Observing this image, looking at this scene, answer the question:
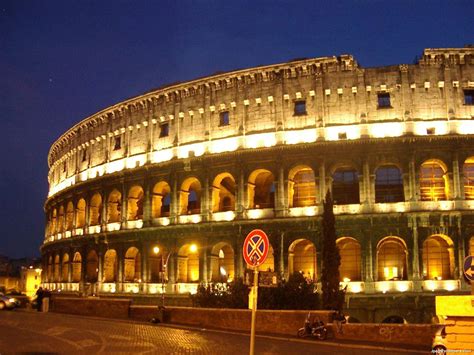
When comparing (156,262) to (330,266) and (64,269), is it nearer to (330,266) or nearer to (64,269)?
(64,269)

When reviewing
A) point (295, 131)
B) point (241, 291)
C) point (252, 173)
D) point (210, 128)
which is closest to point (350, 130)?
point (295, 131)

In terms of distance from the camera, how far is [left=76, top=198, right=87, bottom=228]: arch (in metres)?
50.1

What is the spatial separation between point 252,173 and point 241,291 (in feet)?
34.1

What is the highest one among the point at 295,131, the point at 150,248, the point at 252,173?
the point at 295,131

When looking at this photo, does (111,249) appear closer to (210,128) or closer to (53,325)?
(210,128)

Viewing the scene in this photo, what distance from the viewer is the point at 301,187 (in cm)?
3738

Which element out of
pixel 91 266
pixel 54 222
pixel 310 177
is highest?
pixel 310 177

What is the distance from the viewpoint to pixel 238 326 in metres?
25.8

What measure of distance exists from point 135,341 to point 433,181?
2192 cm

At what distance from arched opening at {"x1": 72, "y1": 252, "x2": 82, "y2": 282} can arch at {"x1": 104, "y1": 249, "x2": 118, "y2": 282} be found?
16.6ft

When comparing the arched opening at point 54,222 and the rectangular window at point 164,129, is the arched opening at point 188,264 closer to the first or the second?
the rectangular window at point 164,129

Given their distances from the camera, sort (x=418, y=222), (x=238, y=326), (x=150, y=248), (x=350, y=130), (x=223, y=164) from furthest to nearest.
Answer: (x=150, y=248)
(x=223, y=164)
(x=350, y=130)
(x=418, y=222)
(x=238, y=326)

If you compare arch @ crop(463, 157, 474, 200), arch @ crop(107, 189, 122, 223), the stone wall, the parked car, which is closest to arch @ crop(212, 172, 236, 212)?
arch @ crop(107, 189, 122, 223)

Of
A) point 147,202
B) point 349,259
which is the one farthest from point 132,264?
point 349,259
